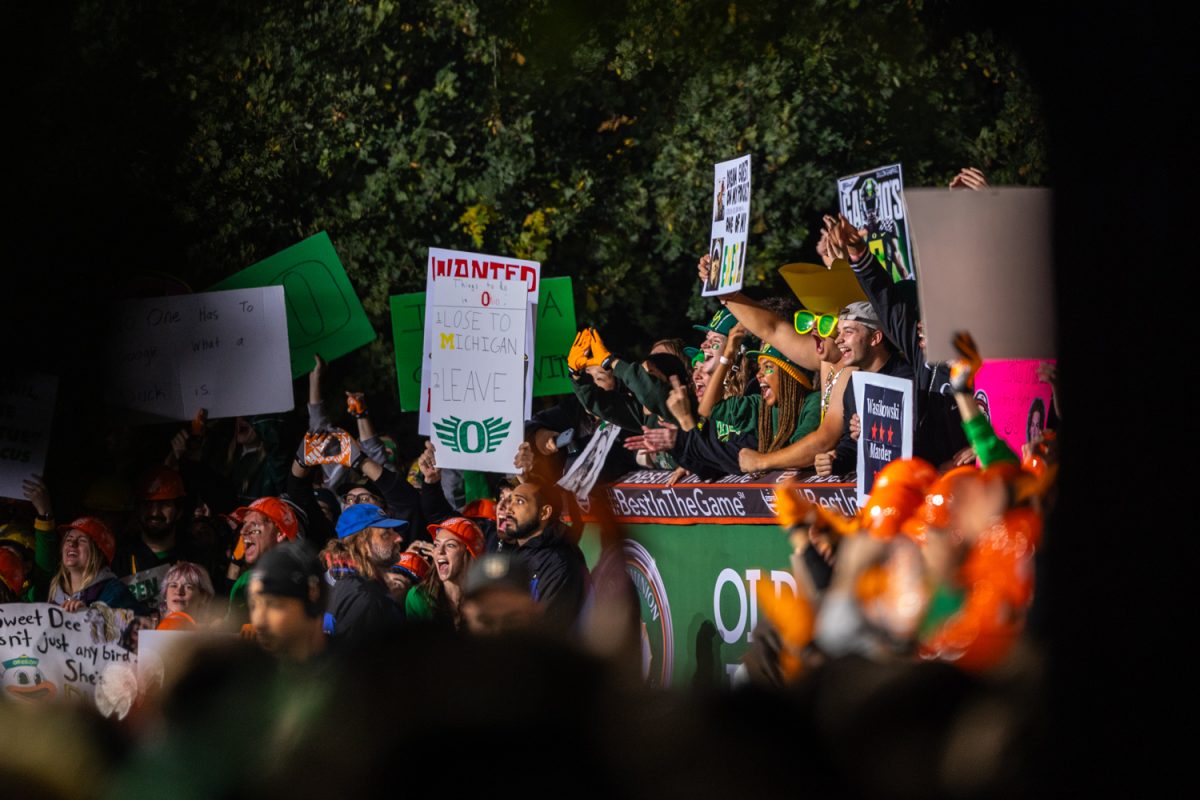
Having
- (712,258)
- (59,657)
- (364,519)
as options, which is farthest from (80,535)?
(712,258)

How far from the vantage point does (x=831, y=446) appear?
5.84m

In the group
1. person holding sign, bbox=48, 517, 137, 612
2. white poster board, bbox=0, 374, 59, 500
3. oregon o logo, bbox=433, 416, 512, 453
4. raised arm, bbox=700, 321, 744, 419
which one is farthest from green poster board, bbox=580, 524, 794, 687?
white poster board, bbox=0, 374, 59, 500

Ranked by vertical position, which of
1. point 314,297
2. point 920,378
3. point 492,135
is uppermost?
point 492,135

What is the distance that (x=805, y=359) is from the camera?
6.13m

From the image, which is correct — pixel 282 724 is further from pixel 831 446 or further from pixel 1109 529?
pixel 831 446

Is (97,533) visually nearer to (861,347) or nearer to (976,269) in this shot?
(861,347)

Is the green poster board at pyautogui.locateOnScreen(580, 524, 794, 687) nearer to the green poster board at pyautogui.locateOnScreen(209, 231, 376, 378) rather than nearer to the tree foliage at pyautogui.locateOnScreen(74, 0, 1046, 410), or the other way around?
the green poster board at pyautogui.locateOnScreen(209, 231, 376, 378)

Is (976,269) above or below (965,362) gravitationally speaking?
above

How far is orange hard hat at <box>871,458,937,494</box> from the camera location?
3.98m

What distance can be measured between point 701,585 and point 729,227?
1.61 metres

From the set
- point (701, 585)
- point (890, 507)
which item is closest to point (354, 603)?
point (701, 585)

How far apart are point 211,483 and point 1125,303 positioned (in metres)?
8.13

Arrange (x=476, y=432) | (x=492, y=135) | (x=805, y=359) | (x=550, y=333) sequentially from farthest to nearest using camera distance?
(x=492, y=135), (x=550, y=333), (x=476, y=432), (x=805, y=359)

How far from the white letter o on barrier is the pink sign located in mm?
1632
